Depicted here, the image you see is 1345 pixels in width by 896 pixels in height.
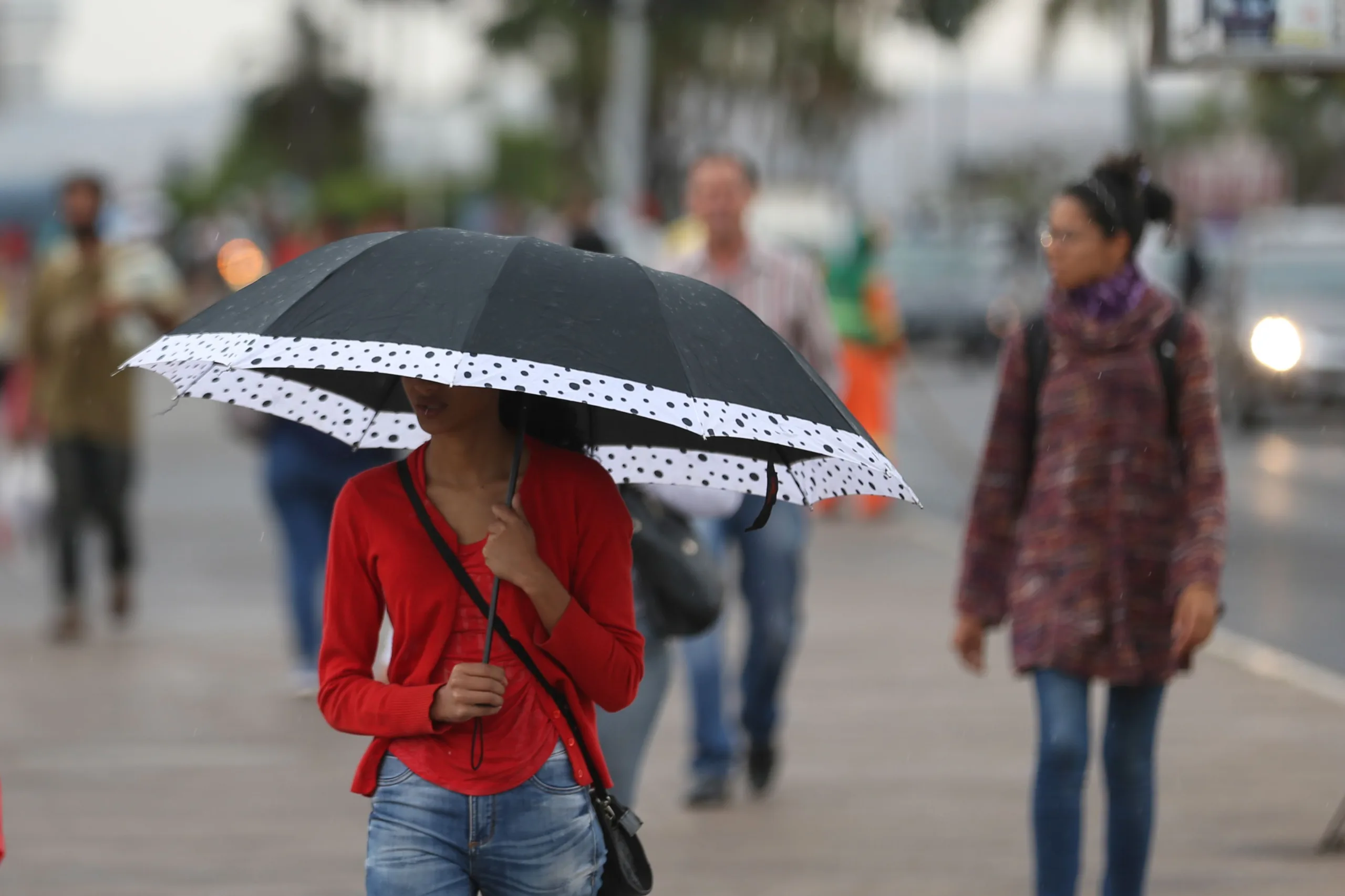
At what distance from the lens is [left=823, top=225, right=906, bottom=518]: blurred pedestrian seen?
14405 mm

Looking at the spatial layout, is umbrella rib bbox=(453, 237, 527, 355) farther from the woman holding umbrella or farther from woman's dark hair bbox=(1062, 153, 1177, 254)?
woman's dark hair bbox=(1062, 153, 1177, 254)

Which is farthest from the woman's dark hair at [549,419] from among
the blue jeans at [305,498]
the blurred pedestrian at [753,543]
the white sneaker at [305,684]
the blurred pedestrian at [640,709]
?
the white sneaker at [305,684]

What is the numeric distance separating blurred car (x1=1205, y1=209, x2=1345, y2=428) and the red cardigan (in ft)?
56.9

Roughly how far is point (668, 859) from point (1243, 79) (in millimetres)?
3551

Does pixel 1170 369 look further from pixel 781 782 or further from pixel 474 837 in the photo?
pixel 781 782

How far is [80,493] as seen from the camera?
9.74 m

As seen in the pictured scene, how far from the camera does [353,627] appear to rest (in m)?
3.37

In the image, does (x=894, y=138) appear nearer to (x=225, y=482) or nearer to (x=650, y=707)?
(x=225, y=482)

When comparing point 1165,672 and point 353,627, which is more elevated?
point 353,627

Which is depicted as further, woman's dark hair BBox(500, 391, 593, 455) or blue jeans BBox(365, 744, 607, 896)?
woman's dark hair BBox(500, 391, 593, 455)

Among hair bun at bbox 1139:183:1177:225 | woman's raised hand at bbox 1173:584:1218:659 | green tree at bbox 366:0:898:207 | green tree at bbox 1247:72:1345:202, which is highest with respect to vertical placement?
green tree at bbox 366:0:898:207

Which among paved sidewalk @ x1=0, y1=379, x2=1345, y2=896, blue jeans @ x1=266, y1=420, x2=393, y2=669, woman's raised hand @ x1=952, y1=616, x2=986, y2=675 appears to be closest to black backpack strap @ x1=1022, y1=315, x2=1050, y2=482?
woman's raised hand @ x1=952, y1=616, x2=986, y2=675

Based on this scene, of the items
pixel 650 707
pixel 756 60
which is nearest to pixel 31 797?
pixel 650 707

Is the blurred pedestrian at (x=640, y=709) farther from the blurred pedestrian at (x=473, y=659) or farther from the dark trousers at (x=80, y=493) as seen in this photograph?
the dark trousers at (x=80, y=493)
